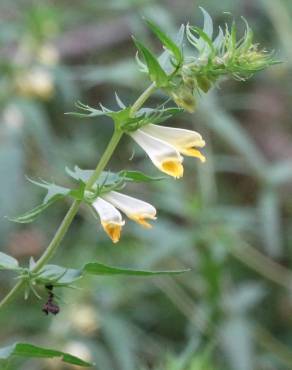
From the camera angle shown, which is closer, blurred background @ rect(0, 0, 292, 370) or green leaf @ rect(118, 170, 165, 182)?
green leaf @ rect(118, 170, 165, 182)

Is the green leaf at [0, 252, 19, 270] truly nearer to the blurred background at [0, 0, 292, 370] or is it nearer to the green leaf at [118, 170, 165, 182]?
the green leaf at [118, 170, 165, 182]

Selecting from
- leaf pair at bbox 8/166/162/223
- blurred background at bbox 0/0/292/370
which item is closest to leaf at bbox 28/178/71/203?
leaf pair at bbox 8/166/162/223

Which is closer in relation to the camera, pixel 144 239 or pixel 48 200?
pixel 48 200

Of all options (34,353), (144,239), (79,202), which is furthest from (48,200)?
(144,239)

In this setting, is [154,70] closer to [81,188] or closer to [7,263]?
[81,188]

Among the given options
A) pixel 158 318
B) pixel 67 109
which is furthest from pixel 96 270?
pixel 67 109

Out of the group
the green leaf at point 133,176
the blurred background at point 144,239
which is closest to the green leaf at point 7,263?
the green leaf at point 133,176

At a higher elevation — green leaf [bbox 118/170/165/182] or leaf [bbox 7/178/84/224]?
green leaf [bbox 118/170/165/182]
